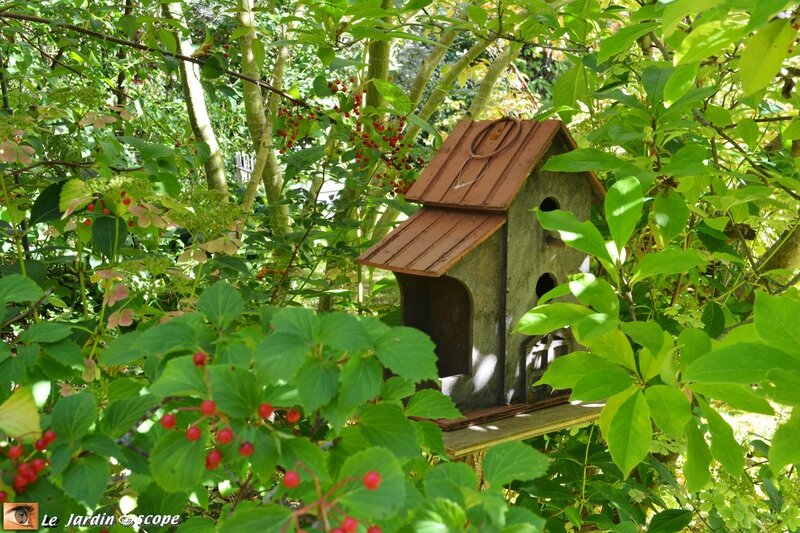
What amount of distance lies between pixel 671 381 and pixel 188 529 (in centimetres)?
63

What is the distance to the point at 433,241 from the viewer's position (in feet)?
4.85

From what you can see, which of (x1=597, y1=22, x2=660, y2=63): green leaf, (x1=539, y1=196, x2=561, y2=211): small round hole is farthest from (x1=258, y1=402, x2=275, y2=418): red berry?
(x1=539, y1=196, x2=561, y2=211): small round hole

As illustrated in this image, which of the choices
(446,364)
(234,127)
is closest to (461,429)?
(446,364)

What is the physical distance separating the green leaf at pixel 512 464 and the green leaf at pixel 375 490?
15 centimetres

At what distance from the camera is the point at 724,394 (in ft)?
3.23

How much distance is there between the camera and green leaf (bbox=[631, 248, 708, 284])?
44.9 inches

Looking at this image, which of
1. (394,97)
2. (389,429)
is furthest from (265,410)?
(394,97)

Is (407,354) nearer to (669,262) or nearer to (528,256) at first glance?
(669,262)

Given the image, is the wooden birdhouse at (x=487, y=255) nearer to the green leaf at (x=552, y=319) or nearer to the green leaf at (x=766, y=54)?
the green leaf at (x=552, y=319)

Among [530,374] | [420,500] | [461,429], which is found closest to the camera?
[420,500]

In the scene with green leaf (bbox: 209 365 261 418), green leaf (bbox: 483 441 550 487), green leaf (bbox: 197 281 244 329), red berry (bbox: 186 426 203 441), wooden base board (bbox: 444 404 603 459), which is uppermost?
green leaf (bbox: 197 281 244 329)

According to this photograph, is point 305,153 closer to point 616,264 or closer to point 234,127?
point 616,264

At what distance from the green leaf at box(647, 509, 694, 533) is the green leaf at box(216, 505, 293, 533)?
45.7 inches

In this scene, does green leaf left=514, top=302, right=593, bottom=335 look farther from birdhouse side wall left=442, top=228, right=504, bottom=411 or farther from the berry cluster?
the berry cluster
